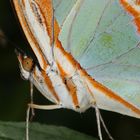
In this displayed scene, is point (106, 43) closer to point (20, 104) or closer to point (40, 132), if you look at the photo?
point (40, 132)

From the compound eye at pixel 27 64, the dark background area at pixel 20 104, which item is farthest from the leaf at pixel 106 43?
the dark background area at pixel 20 104

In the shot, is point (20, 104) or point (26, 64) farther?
point (20, 104)

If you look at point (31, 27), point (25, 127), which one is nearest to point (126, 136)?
point (25, 127)

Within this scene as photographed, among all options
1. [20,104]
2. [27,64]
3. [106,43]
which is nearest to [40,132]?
[27,64]

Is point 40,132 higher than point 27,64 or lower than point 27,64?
lower

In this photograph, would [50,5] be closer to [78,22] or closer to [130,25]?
[78,22]

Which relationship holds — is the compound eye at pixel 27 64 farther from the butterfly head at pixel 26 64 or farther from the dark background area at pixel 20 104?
the dark background area at pixel 20 104
